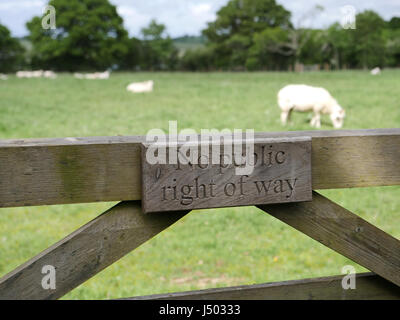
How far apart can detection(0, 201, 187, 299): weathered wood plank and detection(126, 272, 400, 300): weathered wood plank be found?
44cm

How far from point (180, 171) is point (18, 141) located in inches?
25.4

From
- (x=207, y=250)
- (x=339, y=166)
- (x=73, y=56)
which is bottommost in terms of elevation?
(x=207, y=250)

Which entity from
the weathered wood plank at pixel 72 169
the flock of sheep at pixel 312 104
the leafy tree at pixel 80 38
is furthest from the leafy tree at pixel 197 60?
the weathered wood plank at pixel 72 169

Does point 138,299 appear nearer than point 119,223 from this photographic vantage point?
No

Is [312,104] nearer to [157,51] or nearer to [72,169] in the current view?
[72,169]

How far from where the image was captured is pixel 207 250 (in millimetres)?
5523

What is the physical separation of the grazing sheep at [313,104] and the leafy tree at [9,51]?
66.3 m

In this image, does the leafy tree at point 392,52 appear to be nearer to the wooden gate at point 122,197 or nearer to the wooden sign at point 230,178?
the wooden gate at point 122,197

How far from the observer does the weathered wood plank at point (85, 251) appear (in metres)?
2.04

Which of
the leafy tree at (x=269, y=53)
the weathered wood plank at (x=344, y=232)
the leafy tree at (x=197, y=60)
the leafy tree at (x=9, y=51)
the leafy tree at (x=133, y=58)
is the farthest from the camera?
the leafy tree at (x=197, y=60)

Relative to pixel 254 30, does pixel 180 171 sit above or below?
below

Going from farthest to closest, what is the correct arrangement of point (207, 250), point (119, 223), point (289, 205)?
point (207, 250)
point (289, 205)
point (119, 223)

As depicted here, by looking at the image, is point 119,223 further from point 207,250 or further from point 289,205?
point 207,250

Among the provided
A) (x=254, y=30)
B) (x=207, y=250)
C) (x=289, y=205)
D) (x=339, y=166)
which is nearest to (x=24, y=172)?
(x=289, y=205)
